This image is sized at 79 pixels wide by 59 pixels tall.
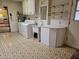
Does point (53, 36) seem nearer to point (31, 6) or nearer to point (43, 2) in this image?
point (43, 2)

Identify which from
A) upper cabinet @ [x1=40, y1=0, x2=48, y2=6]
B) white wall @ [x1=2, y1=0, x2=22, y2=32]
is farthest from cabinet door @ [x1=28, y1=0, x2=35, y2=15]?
white wall @ [x1=2, y1=0, x2=22, y2=32]

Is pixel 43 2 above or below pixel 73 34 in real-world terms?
above

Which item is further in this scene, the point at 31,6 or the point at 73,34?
the point at 31,6

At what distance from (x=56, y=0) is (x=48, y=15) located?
84 centimetres

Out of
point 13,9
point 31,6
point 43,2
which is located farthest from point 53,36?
point 13,9

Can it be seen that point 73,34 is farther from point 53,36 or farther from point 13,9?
point 13,9

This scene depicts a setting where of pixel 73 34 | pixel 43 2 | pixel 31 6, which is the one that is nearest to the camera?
pixel 73 34

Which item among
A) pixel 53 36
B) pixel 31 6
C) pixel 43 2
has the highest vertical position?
pixel 43 2

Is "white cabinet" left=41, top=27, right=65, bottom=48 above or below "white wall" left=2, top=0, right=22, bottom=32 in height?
below

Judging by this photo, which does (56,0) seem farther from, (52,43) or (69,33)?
(52,43)

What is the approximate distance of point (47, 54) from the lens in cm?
330

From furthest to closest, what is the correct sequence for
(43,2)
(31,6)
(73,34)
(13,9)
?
(13,9)
(31,6)
(43,2)
(73,34)

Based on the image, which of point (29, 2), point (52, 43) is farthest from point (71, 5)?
point (29, 2)

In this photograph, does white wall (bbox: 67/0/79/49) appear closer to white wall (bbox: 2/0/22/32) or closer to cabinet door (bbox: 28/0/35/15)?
cabinet door (bbox: 28/0/35/15)
